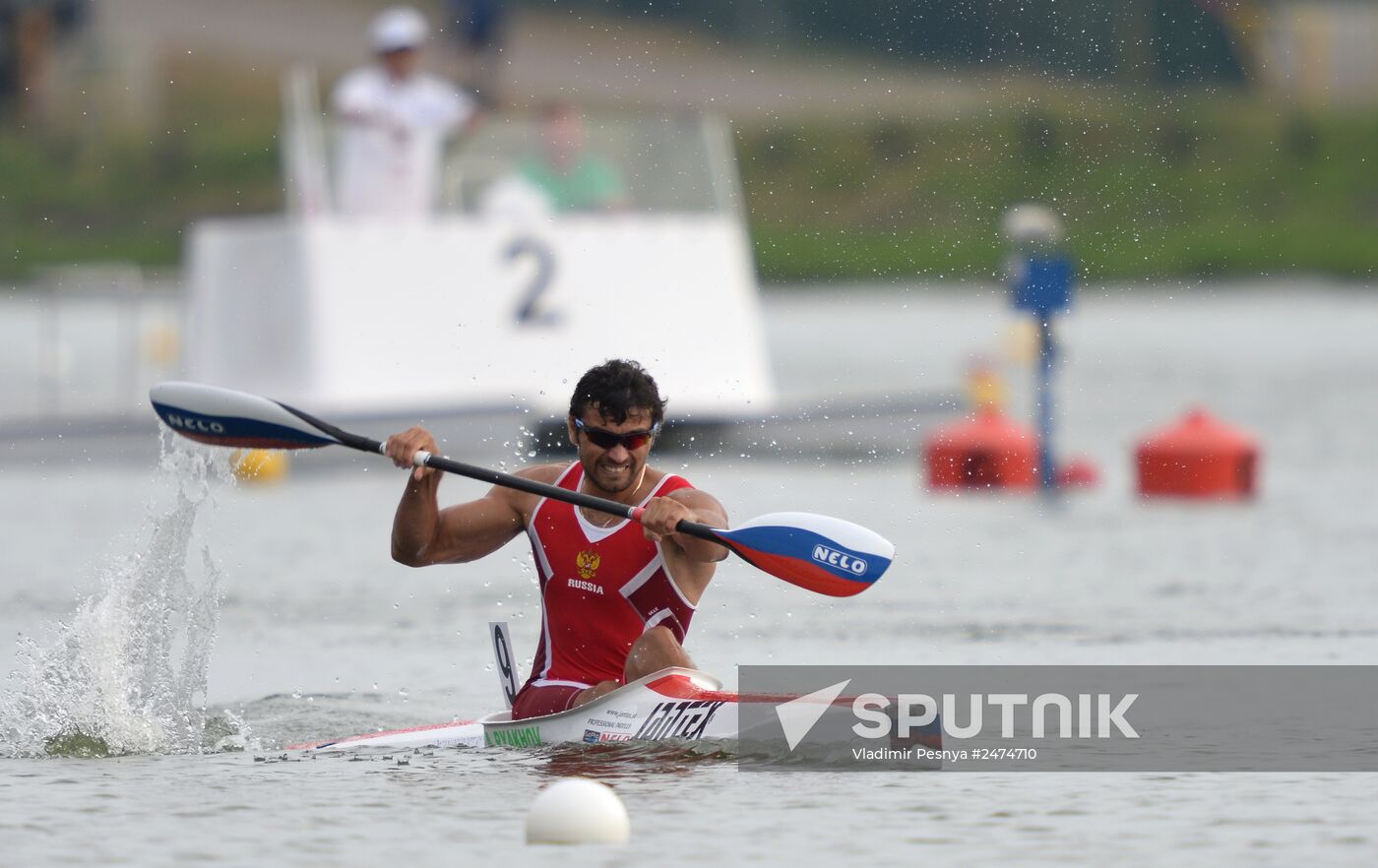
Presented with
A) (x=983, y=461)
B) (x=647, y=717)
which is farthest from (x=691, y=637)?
(x=983, y=461)

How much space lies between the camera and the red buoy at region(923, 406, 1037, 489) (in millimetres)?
15977

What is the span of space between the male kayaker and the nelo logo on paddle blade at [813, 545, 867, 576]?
0.33m

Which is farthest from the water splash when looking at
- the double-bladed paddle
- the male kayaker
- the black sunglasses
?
the black sunglasses

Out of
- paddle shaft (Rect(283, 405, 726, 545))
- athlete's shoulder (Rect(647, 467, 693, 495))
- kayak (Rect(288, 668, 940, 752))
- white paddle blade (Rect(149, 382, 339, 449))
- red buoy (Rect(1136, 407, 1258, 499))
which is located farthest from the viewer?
red buoy (Rect(1136, 407, 1258, 499))

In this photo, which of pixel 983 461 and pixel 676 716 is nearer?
pixel 676 716

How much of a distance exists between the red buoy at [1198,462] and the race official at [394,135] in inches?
206

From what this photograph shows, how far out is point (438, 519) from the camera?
7.35 meters

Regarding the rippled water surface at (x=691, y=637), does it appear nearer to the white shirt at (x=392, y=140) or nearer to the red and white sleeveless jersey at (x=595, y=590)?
the red and white sleeveless jersey at (x=595, y=590)

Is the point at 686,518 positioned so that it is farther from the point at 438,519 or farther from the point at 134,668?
the point at 134,668

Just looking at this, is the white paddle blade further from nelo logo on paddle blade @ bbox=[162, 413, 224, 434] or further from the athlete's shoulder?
the athlete's shoulder

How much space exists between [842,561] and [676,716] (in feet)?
2.56

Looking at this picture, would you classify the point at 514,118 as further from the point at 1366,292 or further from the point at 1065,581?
the point at 1366,292

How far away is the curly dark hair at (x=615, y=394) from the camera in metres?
7.00

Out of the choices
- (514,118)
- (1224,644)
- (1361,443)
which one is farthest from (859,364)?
(1224,644)
